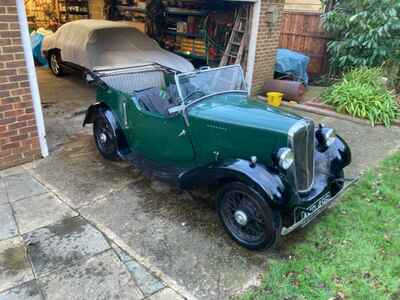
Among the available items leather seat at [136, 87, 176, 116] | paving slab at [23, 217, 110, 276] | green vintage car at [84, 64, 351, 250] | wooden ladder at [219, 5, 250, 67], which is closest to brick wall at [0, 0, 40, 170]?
green vintage car at [84, 64, 351, 250]

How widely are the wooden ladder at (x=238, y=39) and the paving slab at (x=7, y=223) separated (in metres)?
5.27

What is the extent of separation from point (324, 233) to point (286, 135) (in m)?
1.10

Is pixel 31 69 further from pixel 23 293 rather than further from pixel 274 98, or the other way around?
pixel 274 98

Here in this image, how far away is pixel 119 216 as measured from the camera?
10.7 ft

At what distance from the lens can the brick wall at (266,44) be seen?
6.49m

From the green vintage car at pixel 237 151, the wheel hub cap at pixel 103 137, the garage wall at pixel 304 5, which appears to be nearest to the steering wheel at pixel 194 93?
the green vintage car at pixel 237 151

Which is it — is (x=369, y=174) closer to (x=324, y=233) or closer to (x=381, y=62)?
(x=324, y=233)

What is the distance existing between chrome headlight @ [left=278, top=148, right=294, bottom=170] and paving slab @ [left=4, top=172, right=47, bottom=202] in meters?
2.61

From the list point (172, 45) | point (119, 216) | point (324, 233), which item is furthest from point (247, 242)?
point (172, 45)

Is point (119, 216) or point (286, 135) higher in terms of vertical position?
point (286, 135)

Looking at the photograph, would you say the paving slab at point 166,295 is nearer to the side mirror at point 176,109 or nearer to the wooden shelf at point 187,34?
the side mirror at point 176,109

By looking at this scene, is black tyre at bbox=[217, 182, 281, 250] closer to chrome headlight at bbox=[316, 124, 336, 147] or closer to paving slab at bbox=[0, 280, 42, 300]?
chrome headlight at bbox=[316, 124, 336, 147]

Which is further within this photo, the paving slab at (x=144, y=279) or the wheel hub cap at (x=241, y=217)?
the wheel hub cap at (x=241, y=217)

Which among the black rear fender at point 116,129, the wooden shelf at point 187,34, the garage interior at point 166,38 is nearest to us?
the black rear fender at point 116,129
